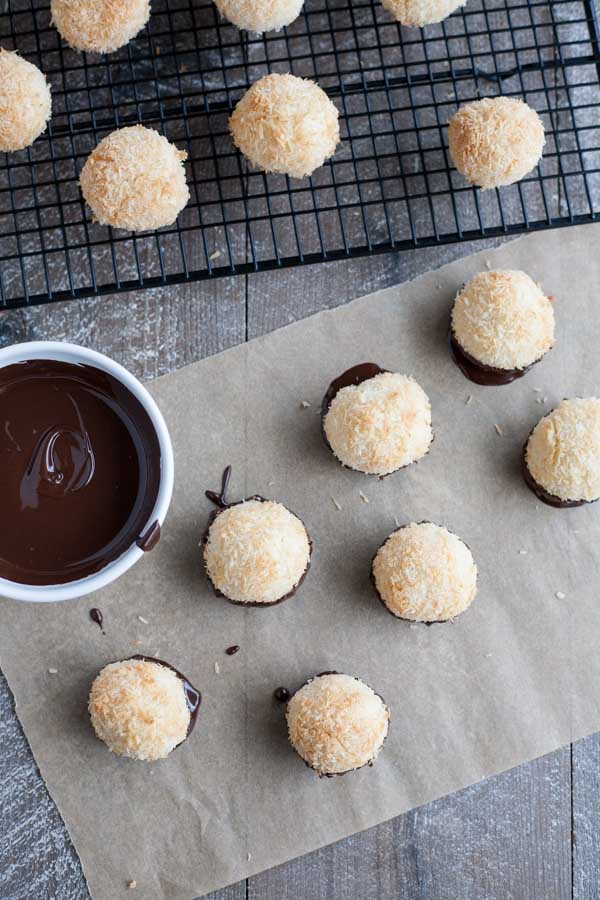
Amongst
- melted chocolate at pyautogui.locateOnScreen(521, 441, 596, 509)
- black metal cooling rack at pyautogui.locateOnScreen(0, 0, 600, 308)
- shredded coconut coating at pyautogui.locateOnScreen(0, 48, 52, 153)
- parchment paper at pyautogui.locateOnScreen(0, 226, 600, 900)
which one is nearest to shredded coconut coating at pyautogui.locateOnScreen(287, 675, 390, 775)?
parchment paper at pyautogui.locateOnScreen(0, 226, 600, 900)

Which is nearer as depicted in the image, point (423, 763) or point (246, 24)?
point (246, 24)

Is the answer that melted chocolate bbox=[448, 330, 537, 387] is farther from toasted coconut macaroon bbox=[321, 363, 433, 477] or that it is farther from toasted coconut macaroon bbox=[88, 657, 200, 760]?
toasted coconut macaroon bbox=[88, 657, 200, 760]

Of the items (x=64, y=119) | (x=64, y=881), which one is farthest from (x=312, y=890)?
(x=64, y=119)

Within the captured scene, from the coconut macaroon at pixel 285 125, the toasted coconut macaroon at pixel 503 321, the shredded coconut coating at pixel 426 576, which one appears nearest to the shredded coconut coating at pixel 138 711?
the shredded coconut coating at pixel 426 576

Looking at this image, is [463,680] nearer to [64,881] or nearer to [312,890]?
[312,890]

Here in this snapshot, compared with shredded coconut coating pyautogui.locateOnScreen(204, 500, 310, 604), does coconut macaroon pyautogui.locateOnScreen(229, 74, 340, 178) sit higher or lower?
higher

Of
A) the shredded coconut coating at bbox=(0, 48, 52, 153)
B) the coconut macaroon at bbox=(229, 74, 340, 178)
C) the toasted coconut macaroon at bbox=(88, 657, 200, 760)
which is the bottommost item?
the toasted coconut macaroon at bbox=(88, 657, 200, 760)

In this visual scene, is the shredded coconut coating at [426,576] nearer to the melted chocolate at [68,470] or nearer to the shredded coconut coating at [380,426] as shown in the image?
the shredded coconut coating at [380,426]
